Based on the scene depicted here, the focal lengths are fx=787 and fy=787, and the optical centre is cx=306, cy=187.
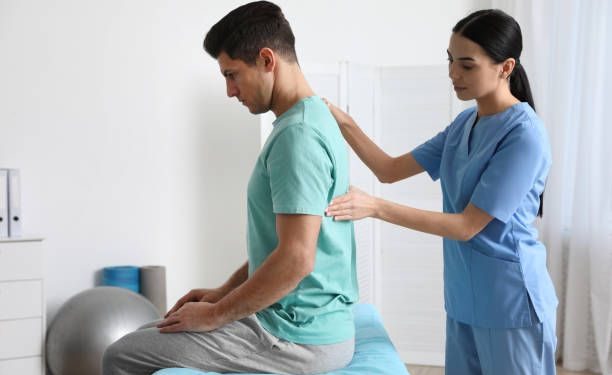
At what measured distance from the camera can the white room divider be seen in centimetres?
374

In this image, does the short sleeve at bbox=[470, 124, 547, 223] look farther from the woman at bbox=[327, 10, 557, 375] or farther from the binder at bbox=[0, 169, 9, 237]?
the binder at bbox=[0, 169, 9, 237]

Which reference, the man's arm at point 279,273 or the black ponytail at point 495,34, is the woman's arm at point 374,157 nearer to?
the black ponytail at point 495,34

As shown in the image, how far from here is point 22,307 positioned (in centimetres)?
326

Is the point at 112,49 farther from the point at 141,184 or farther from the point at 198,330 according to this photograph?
the point at 198,330

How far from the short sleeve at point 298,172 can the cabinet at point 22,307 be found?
2023 mm

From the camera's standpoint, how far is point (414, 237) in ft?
12.4

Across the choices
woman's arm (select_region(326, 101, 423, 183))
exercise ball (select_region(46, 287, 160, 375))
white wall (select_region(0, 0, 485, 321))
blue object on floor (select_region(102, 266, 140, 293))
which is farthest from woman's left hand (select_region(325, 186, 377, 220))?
white wall (select_region(0, 0, 485, 321))

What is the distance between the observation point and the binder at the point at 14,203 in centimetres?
337

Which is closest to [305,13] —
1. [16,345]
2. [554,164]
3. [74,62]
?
[74,62]

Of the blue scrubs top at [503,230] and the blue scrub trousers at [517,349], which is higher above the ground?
the blue scrubs top at [503,230]

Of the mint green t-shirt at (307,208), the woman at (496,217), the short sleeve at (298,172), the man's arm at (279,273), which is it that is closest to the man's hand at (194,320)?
the man's arm at (279,273)

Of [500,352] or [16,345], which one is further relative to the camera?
[16,345]

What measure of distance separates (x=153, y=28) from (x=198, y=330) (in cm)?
255

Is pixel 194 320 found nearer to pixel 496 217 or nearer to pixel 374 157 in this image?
pixel 496 217
